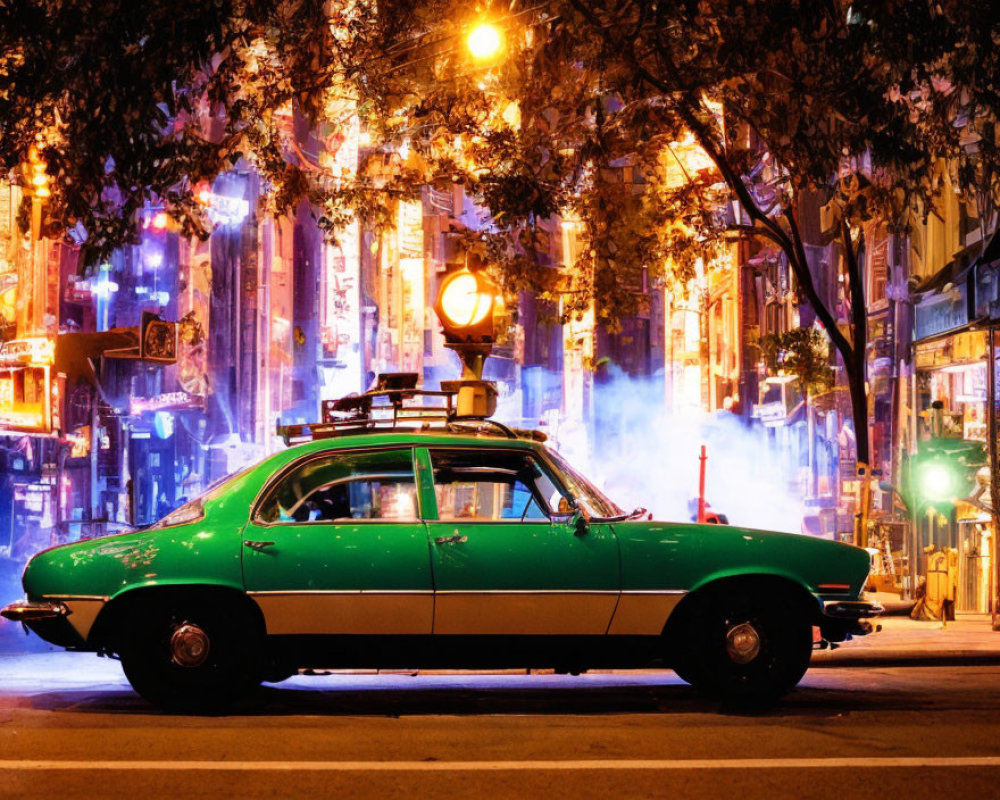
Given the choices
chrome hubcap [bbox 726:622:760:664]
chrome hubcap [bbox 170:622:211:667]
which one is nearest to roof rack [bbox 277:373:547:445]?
chrome hubcap [bbox 170:622:211:667]

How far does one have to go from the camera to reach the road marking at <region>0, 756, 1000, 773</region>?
5.79m

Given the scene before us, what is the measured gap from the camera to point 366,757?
6062mm

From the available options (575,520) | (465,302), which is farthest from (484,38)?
(575,520)

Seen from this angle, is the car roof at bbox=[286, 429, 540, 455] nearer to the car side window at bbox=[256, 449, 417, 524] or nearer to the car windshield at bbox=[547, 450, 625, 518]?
the car side window at bbox=[256, 449, 417, 524]

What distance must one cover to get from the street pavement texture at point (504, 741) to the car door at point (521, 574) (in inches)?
21.1

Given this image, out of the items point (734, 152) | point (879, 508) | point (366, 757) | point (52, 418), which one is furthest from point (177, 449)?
point (366, 757)

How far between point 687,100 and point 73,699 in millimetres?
9981

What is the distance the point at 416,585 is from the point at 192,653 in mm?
1356

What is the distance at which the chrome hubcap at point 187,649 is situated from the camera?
7574 mm

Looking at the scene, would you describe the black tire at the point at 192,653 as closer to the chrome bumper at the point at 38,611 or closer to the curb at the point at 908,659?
the chrome bumper at the point at 38,611

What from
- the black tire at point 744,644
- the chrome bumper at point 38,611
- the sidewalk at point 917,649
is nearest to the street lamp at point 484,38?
the sidewalk at point 917,649

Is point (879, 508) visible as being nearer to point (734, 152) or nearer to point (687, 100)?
point (734, 152)

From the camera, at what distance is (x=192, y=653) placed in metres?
7.58

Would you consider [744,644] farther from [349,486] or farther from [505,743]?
[349,486]
